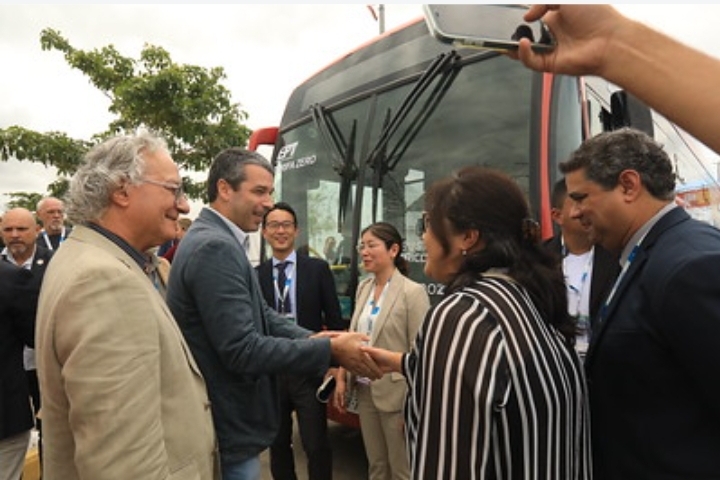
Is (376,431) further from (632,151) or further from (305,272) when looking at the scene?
(632,151)

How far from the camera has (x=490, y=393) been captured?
1.23 metres

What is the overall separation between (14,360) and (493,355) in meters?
2.69

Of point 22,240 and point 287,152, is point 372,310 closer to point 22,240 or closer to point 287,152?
point 287,152

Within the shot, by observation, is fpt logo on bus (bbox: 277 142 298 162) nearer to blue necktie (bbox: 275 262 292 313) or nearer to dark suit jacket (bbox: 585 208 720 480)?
blue necktie (bbox: 275 262 292 313)

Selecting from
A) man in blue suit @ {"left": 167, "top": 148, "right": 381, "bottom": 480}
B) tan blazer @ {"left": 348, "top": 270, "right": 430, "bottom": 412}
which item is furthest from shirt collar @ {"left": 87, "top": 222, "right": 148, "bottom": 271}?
tan blazer @ {"left": 348, "top": 270, "right": 430, "bottom": 412}

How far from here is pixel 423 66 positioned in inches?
153

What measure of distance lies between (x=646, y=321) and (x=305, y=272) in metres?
2.83

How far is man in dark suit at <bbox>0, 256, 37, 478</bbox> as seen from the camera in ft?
8.98

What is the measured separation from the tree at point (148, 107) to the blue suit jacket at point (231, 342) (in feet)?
31.0

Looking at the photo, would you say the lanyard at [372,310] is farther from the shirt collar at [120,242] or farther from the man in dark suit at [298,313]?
the shirt collar at [120,242]

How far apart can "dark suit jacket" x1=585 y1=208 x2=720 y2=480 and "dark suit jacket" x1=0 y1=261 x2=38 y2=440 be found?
2.69m

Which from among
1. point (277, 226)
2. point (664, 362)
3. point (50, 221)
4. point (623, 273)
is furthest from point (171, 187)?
point (50, 221)

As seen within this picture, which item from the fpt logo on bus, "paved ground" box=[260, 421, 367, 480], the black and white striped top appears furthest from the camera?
the fpt logo on bus

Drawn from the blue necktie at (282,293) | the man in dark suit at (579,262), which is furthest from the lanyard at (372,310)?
the man in dark suit at (579,262)
